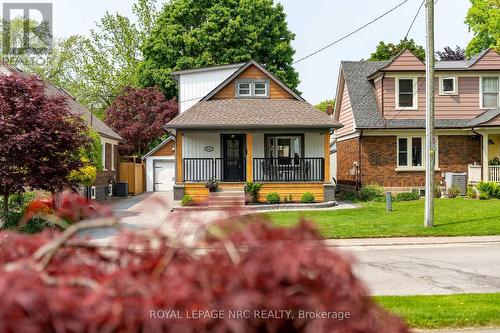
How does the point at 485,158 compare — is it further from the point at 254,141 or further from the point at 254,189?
the point at 254,189

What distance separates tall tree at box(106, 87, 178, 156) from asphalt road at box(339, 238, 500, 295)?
1164 inches

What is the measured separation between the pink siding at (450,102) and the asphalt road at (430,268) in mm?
14716

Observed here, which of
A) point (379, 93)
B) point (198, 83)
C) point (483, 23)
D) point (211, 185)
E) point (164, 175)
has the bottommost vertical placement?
point (211, 185)

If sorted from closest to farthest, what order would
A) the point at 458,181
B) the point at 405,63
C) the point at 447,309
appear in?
the point at 447,309 → the point at 458,181 → the point at 405,63

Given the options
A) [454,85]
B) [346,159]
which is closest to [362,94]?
[346,159]

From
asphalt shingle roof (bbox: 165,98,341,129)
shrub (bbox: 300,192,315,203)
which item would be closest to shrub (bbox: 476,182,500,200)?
asphalt shingle roof (bbox: 165,98,341,129)

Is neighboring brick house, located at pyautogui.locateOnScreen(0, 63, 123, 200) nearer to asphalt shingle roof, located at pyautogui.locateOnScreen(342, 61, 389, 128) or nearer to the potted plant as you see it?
the potted plant

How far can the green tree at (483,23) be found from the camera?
4269cm

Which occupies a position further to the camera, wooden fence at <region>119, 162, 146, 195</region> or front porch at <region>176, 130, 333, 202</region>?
Result: wooden fence at <region>119, 162, 146, 195</region>

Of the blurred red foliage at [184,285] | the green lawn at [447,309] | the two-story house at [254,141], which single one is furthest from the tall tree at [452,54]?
the blurred red foliage at [184,285]

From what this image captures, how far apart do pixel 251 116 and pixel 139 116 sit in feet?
59.2

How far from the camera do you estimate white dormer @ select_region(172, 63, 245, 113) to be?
114 feet

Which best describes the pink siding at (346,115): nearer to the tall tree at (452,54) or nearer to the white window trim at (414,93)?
the white window trim at (414,93)

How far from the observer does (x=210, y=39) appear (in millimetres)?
42156
